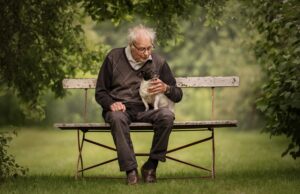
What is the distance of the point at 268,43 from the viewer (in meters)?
10.7

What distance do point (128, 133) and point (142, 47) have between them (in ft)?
3.16

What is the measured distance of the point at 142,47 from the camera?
8.06 metres

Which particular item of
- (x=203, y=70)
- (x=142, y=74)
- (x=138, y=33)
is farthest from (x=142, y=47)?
(x=203, y=70)

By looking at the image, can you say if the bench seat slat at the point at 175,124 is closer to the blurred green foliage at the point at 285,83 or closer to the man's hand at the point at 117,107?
the man's hand at the point at 117,107

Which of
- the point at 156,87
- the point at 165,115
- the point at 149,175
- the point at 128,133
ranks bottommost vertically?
the point at 149,175

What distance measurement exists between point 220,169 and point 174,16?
2.58m

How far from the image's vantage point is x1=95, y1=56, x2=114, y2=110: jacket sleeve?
26.2 ft

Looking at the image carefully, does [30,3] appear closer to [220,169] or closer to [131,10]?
[131,10]

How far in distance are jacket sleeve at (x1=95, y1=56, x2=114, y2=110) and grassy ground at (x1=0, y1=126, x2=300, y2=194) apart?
84 cm

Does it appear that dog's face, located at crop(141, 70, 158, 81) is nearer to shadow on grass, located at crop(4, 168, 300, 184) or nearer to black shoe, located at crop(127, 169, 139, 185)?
black shoe, located at crop(127, 169, 139, 185)

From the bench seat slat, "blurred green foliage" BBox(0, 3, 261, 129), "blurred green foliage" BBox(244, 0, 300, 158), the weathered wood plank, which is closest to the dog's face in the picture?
the bench seat slat

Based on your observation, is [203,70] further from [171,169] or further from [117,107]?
[117,107]

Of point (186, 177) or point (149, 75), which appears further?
point (186, 177)

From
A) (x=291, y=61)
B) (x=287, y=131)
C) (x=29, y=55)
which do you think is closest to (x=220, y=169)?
(x=287, y=131)
